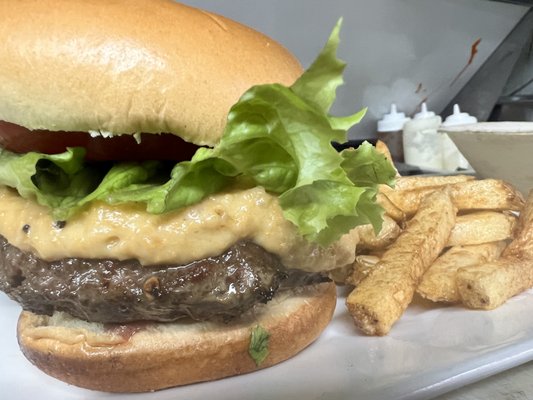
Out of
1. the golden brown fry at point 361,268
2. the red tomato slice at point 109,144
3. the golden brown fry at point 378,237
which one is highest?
the red tomato slice at point 109,144

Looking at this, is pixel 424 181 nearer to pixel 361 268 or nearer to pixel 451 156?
pixel 361 268

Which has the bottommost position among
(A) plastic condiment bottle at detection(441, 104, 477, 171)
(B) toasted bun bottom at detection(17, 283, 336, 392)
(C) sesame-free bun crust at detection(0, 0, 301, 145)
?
(A) plastic condiment bottle at detection(441, 104, 477, 171)

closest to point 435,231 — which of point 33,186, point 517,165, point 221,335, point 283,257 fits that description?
point 283,257

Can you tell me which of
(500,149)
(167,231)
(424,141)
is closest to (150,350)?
(167,231)

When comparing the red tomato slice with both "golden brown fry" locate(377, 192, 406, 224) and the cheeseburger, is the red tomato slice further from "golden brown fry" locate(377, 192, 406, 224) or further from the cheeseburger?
"golden brown fry" locate(377, 192, 406, 224)

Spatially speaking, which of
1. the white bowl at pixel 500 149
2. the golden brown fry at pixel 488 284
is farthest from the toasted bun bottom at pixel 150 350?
the white bowl at pixel 500 149

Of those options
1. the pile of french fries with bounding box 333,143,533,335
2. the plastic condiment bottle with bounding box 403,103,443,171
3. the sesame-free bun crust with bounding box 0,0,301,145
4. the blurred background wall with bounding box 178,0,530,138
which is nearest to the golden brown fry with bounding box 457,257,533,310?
the pile of french fries with bounding box 333,143,533,335

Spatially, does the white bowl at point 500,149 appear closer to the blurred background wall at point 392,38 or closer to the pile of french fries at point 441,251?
the pile of french fries at point 441,251
